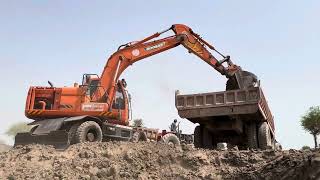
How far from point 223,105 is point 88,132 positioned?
16.7 ft

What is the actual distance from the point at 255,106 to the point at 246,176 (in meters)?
3.66

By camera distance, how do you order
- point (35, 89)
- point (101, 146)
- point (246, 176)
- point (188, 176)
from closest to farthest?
point (246, 176) < point (188, 176) < point (101, 146) < point (35, 89)

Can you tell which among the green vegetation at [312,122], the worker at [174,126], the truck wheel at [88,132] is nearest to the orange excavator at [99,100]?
the truck wheel at [88,132]

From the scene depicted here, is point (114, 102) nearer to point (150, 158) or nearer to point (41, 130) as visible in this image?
point (41, 130)

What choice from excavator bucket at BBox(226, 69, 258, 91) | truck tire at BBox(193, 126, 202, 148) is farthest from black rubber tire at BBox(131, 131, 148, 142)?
excavator bucket at BBox(226, 69, 258, 91)

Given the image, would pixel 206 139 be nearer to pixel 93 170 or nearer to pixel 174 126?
pixel 93 170

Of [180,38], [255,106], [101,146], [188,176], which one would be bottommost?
[188,176]

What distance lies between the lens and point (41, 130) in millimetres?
14398

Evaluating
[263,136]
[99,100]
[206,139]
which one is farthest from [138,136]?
[263,136]

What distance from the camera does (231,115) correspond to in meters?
13.0

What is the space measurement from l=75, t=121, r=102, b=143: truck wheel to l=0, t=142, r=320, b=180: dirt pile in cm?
142

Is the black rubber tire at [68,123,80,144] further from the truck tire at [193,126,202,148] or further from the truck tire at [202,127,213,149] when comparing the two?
the truck tire at [202,127,213,149]

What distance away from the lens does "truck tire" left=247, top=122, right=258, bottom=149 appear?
43.0 feet

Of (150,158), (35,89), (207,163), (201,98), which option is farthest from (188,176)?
(35,89)
